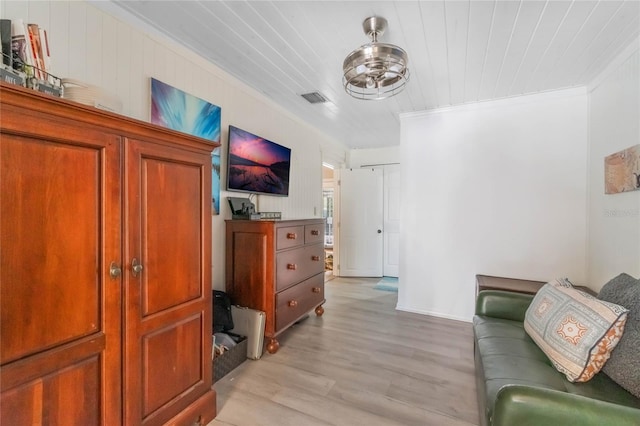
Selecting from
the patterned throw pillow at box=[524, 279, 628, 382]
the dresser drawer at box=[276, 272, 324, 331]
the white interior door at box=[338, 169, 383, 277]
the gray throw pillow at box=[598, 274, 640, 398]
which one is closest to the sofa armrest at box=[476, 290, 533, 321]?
the patterned throw pillow at box=[524, 279, 628, 382]

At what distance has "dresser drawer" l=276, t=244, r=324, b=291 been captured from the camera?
245cm

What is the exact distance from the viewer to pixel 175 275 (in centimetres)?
139

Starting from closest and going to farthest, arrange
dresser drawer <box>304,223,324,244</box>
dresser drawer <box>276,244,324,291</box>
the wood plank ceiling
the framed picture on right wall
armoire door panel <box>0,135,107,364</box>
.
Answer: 1. armoire door panel <box>0,135,107,364</box>
2. the wood plank ceiling
3. the framed picture on right wall
4. dresser drawer <box>276,244,324,291</box>
5. dresser drawer <box>304,223,324,244</box>

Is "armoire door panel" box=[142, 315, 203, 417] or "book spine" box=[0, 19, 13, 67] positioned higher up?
"book spine" box=[0, 19, 13, 67]

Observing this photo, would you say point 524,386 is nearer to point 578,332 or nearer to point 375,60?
point 578,332

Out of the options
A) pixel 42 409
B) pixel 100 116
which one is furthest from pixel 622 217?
pixel 42 409

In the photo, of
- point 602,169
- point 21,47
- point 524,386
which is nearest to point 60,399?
point 21,47

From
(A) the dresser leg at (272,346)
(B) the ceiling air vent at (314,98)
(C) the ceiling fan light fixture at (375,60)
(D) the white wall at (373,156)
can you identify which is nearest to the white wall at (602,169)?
(C) the ceiling fan light fixture at (375,60)

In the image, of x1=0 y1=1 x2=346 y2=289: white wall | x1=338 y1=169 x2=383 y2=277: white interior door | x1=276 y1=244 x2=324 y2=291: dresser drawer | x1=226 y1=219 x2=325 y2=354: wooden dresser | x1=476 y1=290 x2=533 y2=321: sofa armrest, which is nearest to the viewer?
x1=0 y1=1 x2=346 y2=289: white wall

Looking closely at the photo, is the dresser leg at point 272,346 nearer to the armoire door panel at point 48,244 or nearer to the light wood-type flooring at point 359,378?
the light wood-type flooring at point 359,378

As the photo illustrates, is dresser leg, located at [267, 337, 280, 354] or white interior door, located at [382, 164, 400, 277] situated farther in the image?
white interior door, located at [382, 164, 400, 277]

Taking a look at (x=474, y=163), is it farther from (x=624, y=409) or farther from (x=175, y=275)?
(x=175, y=275)

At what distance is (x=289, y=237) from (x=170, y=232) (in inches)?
50.2

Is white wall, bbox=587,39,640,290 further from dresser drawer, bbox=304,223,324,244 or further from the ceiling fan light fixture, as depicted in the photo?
dresser drawer, bbox=304,223,324,244
